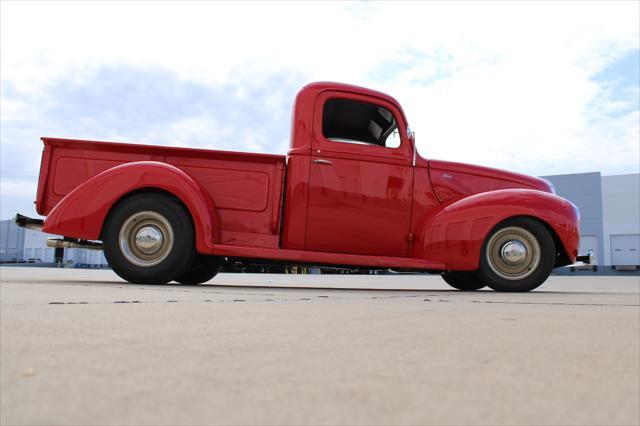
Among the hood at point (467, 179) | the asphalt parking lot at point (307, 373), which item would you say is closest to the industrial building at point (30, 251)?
the hood at point (467, 179)

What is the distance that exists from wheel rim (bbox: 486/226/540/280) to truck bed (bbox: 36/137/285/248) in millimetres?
2080

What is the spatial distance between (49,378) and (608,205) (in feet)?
142

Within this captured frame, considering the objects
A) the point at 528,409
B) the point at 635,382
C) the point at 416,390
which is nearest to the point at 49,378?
the point at 416,390

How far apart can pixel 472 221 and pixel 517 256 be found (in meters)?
0.58

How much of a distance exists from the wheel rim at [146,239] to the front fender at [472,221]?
233 centimetres

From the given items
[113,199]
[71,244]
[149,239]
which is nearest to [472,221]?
[149,239]

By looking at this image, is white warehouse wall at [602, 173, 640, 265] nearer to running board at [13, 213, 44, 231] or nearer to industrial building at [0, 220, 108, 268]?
industrial building at [0, 220, 108, 268]

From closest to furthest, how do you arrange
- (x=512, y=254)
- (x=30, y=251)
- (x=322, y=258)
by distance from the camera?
(x=322, y=258), (x=512, y=254), (x=30, y=251)

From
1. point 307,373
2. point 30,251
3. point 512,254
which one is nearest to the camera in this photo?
point 307,373

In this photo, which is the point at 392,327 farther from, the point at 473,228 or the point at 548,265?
the point at 548,265

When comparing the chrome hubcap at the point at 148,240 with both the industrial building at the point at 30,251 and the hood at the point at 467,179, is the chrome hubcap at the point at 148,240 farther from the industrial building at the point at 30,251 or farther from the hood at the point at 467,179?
the industrial building at the point at 30,251

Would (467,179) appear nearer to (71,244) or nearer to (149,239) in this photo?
(149,239)

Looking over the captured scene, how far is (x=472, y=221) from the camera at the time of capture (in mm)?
5109

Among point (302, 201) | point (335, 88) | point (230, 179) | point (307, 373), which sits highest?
point (335, 88)
